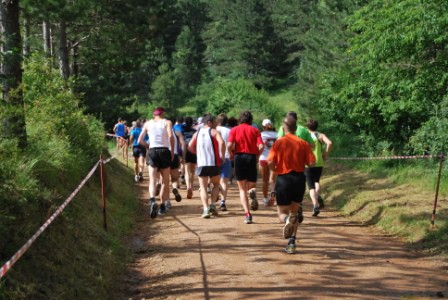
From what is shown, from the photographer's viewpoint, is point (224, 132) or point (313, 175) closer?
point (313, 175)

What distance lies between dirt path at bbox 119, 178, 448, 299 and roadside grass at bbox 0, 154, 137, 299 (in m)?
0.29

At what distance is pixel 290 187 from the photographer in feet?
26.0

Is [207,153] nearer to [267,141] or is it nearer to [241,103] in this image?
[267,141]

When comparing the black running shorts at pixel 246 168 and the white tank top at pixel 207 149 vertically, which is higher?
the white tank top at pixel 207 149

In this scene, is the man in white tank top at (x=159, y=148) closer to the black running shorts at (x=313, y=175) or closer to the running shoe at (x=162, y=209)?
the running shoe at (x=162, y=209)

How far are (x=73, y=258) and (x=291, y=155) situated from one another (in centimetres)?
326

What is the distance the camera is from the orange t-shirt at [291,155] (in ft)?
26.0

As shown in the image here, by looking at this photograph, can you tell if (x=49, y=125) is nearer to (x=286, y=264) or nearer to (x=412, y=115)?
(x=286, y=264)

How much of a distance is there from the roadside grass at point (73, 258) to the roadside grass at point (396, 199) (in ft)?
15.2

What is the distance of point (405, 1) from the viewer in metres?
13.4

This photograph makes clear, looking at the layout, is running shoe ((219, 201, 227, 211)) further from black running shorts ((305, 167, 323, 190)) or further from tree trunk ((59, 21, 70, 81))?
tree trunk ((59, 21, 70, 81))

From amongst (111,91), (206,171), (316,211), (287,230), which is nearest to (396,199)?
(316,211)

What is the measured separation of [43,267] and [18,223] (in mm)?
544

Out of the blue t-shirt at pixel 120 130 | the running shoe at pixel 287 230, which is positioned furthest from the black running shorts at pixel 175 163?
the blue t-shirt at pixel 120 130
